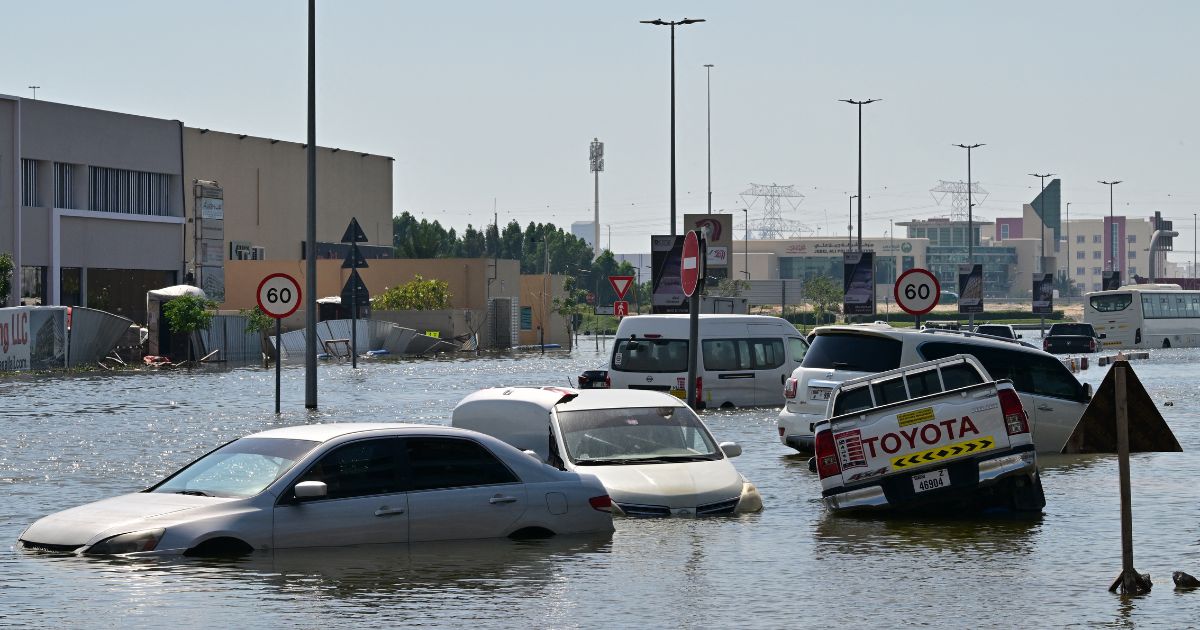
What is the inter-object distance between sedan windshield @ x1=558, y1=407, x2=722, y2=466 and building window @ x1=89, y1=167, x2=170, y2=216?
189ft

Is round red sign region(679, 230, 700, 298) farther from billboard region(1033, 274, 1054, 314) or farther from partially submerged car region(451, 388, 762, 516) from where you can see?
billboard region(1033, 274, 1054, 314)

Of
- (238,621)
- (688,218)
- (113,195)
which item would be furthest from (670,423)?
(113,195)

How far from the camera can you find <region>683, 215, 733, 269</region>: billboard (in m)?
66.2

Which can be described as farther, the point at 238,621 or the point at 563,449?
the point at 563,449

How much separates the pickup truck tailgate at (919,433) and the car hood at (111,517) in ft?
19.9

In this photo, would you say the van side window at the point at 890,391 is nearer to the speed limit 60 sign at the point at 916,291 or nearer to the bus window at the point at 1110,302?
the speed limit 60 sign at the point at 916,291

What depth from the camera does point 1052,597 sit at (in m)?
11.3

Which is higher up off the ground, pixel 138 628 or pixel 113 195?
pixel 113 195

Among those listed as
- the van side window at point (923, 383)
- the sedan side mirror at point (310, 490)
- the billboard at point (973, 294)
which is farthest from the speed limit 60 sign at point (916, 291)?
the billboard at point (973, 294)

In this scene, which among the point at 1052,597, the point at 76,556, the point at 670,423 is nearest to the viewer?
the point at 1052,597

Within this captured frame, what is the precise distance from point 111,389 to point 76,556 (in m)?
29.3

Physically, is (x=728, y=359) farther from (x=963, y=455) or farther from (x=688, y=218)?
(x=688, y=218)

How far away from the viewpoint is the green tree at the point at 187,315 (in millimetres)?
56219

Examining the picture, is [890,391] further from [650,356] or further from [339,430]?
[650,356]
